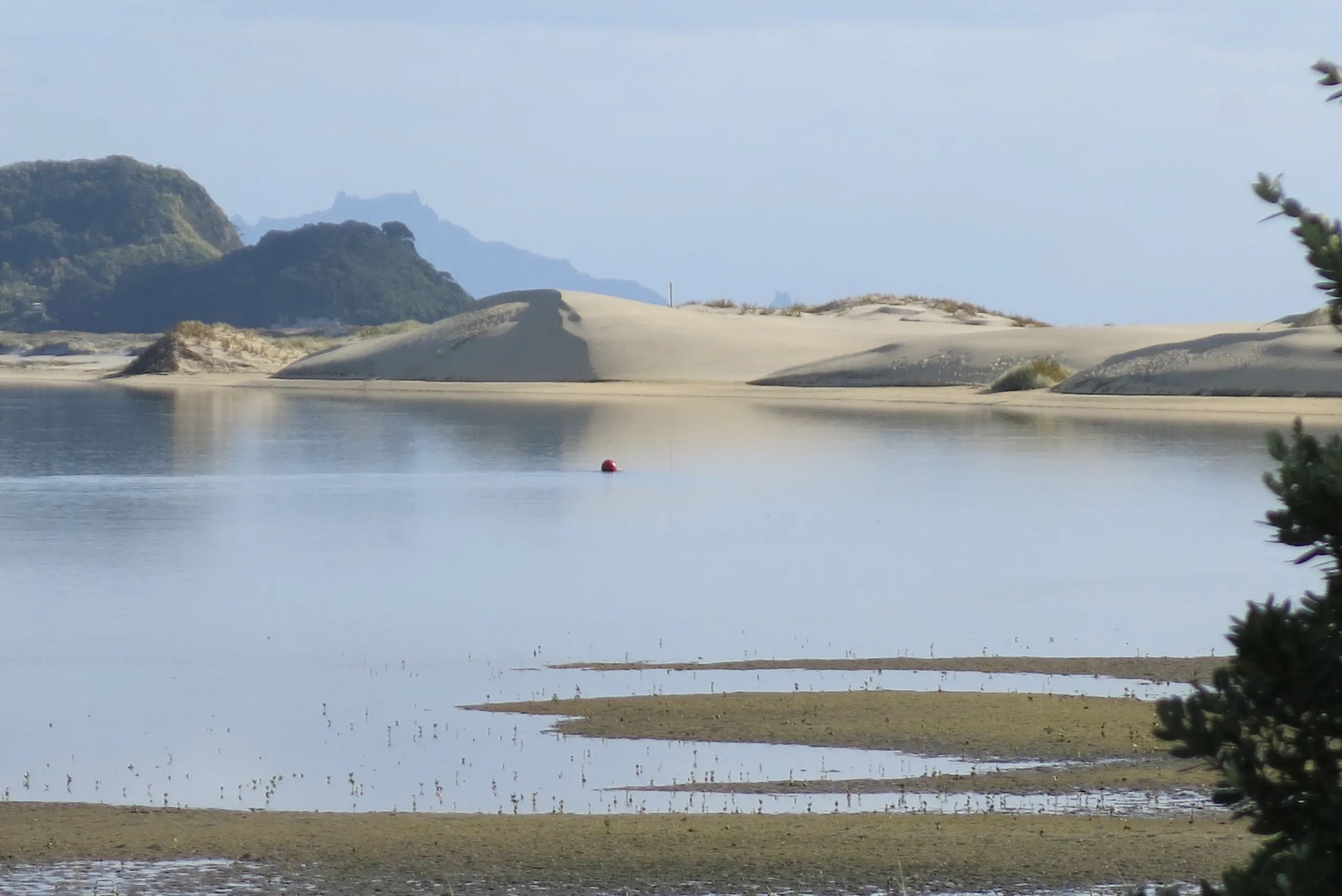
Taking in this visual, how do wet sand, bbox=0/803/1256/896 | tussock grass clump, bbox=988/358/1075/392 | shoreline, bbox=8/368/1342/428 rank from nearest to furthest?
1. wet sand, bbox=0/803/1256/896
2. shoreline, bbox=8/368/1342/428
3. tussock grass clump, bbox=988/358/1075/392

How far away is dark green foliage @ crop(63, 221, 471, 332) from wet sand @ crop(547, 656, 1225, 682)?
123104 mm

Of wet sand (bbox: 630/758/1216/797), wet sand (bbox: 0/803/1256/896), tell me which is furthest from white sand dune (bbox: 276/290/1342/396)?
wet sand (bbox: 0/803/1256/896)

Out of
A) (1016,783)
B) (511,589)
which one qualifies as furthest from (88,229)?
(1016,783)

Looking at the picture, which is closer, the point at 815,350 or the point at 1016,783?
the point at 1016,783

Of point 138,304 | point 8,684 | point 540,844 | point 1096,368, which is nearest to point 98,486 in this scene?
point 8,684

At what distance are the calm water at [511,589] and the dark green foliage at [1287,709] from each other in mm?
5106

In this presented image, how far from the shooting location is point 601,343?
67.3 meters

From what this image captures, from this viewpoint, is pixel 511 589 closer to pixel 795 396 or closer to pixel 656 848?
pixel 656 848

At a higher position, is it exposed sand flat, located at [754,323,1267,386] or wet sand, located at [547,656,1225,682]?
exposed sand flat, located at [754,323,1267,386]

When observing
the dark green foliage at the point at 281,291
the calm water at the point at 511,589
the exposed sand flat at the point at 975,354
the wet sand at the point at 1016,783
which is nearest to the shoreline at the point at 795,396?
the exposed sand flat at the point at 975,354

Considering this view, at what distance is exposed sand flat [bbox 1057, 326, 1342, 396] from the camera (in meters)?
44.3

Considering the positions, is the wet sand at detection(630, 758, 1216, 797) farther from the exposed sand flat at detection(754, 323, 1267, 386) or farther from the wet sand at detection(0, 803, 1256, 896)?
the exposed sand flat at detection(754, 323, 1267, 386)

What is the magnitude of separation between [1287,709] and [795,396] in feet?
173

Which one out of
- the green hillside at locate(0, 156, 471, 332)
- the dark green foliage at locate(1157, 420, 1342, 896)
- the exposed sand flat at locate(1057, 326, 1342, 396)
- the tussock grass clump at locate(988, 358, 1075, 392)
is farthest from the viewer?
the green hillside at locate(0, 156, 471, 332)
